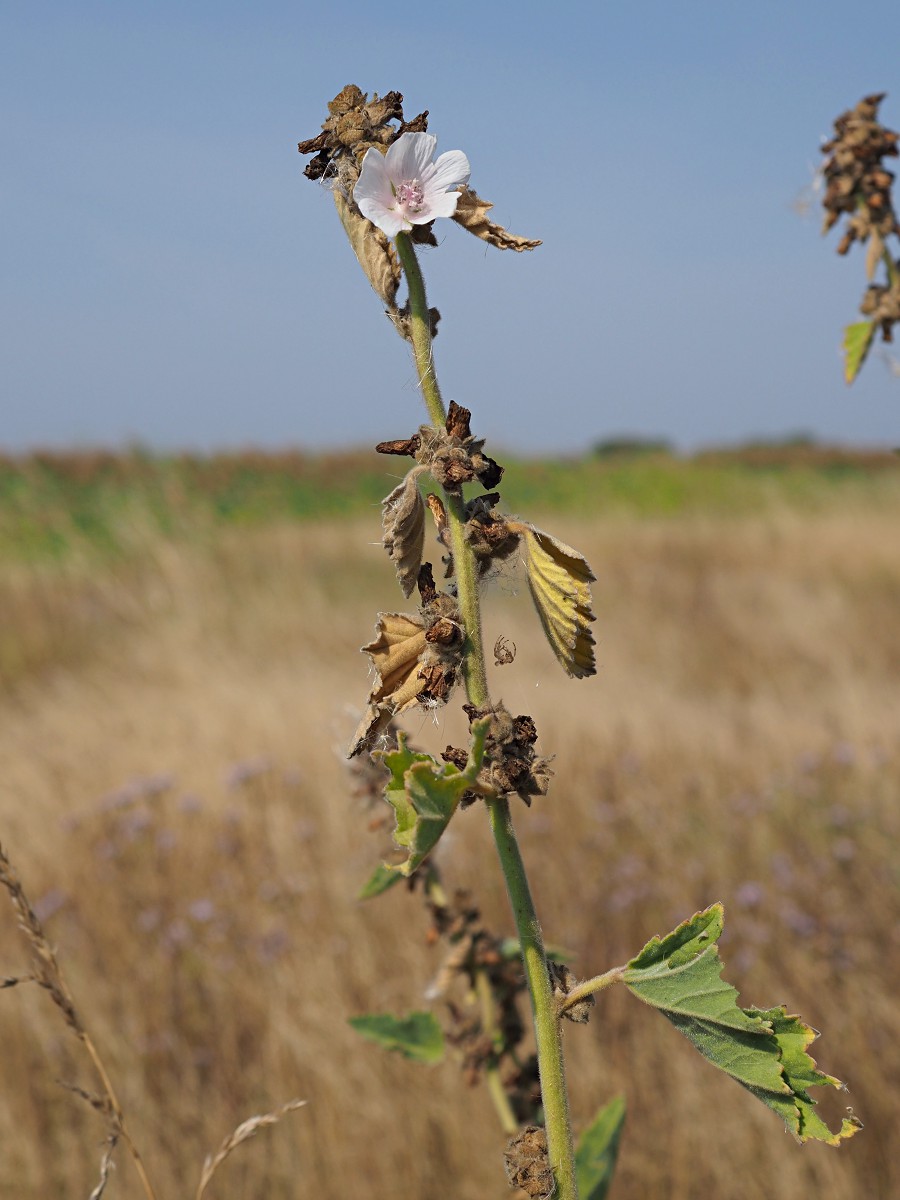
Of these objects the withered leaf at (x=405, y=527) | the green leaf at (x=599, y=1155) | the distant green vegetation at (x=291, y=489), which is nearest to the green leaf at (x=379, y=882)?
the green leaf at (x=599, y=1155)

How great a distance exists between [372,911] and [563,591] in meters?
2.64

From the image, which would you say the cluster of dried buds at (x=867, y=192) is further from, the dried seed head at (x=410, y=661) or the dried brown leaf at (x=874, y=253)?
the dried seed head at (x=410, y=661)

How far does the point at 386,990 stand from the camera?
8.55 ft

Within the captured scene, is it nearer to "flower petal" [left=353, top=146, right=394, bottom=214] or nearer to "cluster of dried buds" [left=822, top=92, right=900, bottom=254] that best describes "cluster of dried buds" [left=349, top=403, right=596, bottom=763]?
"flower petal" [left=353, top=146, right=394, bottom=214]

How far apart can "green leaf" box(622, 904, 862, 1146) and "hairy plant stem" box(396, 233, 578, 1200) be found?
0.19 feet

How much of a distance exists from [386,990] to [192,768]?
75.0 inches

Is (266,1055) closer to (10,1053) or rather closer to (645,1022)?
(10,1053)

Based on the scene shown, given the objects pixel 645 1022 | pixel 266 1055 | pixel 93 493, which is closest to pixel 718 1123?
pixel 645 1022

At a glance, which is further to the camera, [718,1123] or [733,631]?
[733,631]

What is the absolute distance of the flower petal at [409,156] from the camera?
549 millimetres

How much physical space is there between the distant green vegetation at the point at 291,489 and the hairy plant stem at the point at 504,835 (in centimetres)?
825

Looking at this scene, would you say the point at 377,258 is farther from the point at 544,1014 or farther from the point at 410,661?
the point at 544,1014

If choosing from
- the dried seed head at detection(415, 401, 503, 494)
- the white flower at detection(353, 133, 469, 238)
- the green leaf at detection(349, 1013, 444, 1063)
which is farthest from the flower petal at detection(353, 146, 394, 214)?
the green leaf at detection(349, 1013, 444, 1063)

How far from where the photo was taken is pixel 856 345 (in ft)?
3.88
